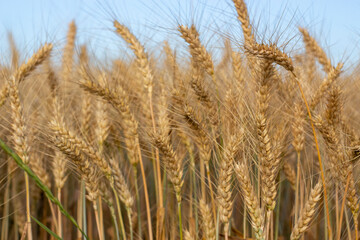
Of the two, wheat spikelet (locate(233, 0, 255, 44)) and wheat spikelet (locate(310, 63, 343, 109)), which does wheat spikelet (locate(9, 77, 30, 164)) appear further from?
wheat spikelet (locate(310, 63, 343, 109))

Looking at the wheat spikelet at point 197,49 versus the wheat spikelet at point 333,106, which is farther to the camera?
the wheat spikelet at point 197,49

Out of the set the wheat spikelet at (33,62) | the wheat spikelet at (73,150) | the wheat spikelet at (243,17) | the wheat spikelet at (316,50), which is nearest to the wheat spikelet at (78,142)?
the wheat spikelet at (73,150)

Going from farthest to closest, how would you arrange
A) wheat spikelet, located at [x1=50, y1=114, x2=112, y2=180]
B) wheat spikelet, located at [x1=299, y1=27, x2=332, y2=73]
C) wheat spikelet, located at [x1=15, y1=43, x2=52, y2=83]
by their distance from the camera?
wheat spikelet, located at [x1=299, y1=27, x2=332, y2=73], wheat spikelet, located at [x1=15, y1=43, x2=52, y2=83], wheat spikelet, located at [x1=50, y1=114, x2=112, y2=180]

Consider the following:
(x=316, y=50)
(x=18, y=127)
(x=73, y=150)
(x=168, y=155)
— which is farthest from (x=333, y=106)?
(x=18, y=127)

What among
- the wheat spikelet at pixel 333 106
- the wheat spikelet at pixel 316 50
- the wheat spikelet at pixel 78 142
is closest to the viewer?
the wheat spikelet at pixel 78 142

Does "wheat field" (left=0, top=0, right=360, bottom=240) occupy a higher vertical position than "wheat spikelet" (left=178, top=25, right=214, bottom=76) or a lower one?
lower

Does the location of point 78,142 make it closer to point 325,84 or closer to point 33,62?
point 33,62

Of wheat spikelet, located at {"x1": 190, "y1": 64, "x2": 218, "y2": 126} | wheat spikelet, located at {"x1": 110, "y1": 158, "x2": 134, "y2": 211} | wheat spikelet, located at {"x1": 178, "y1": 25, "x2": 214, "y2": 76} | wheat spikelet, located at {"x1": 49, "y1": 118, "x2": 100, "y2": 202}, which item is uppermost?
wheat spikelet, located at {"x1": 178, "y1": 25, "x2": 214, "y2": 76}

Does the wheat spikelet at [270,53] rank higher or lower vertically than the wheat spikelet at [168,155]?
higher

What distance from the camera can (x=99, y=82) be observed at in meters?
1.76

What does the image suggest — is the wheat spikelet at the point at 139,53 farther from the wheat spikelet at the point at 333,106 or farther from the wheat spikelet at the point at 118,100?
the wheat spikelet at the point at 333,106

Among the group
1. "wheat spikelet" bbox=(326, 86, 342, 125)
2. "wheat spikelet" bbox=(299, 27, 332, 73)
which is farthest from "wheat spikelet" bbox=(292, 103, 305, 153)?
"wheat spikelet" bbox=(299, 27, 332, 73)

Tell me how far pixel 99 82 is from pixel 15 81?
13.5 inches

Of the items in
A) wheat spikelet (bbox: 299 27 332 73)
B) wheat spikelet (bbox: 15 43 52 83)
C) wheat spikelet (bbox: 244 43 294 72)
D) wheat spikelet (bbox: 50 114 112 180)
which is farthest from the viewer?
wheat spikelet (bbox: 299 27 332 73)
